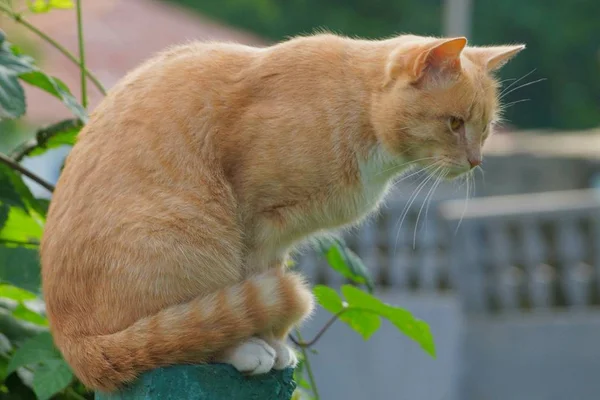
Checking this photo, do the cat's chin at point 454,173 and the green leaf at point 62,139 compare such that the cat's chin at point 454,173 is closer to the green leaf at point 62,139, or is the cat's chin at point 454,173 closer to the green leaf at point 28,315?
the green leaf at point 62,139

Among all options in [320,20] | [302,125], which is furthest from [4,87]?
[320,20]

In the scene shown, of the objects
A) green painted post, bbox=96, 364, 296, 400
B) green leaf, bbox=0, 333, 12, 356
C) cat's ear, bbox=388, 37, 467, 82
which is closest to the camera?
green painted post, bbox=96, 364, 296, 400

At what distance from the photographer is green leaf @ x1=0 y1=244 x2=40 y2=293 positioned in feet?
7.79

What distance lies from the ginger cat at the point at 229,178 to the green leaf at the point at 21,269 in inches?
6.8

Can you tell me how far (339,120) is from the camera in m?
2.34

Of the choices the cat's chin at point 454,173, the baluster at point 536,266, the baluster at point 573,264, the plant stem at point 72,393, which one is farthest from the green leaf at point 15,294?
the baluster at point 573,264

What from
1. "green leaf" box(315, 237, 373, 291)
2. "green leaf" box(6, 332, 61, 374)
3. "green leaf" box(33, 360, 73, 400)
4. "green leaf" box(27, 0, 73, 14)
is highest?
"green leaf" box(27, 0, 73, 14)

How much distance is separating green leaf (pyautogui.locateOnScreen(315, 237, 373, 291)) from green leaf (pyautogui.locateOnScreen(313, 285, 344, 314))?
0.11m

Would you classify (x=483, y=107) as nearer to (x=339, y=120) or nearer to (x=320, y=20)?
(x=339, y=120)

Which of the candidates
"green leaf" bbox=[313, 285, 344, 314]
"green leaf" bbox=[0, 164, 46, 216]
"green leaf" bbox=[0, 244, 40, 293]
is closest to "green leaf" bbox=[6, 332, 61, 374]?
"green leaf" bbox=[0, 244, 40, 293]

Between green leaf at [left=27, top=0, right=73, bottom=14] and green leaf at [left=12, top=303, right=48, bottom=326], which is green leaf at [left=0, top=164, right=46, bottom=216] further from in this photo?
green leaf at [left=27, top=0, right=73, bottom=14]

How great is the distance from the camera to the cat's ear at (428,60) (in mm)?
2328

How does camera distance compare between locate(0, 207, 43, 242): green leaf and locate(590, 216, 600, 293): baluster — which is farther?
locate(590, 216, 600, 293): baluster

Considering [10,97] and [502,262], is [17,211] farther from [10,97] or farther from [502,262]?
[502,262]
